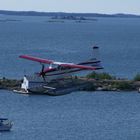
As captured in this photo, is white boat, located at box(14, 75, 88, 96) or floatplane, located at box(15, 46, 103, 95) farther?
floatplane, located at box(15, 46, 103, 95)

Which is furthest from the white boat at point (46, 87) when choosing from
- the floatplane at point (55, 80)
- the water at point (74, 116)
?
the water at point (74, 116)

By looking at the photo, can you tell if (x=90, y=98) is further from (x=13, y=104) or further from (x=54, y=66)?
(x=54, y=66)

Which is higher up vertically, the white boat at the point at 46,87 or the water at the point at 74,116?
the white boat at the point at 46,87

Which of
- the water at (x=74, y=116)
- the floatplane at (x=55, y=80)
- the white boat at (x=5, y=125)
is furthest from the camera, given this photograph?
the floatplane at (x=55, y=80)

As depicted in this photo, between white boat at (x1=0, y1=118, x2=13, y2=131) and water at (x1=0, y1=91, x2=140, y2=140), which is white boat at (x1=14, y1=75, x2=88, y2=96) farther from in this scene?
white boat at (x1=0, y1=118, x2=13, y2=131)

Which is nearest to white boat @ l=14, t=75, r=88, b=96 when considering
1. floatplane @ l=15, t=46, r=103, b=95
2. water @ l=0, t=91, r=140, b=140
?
floatplane @ l=15, t=46, r=103, b=95

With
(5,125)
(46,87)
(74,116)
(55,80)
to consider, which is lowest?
(5,125)

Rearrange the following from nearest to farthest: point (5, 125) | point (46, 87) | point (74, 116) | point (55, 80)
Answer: point (5, 125)
point (74, 116)
point (46, 87)
point (55, 80)

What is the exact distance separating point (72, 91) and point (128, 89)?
4.04m

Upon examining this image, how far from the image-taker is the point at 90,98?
6088 cm

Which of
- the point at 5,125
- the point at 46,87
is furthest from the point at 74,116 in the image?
the point at 46,87

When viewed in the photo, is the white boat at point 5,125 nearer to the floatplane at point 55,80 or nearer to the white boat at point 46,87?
the white boat at point 46,87

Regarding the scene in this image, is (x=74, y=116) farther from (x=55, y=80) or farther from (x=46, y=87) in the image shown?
(x=55, y=80)

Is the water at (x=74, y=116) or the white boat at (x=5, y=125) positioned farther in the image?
the white boat at (x=5, y=125)
